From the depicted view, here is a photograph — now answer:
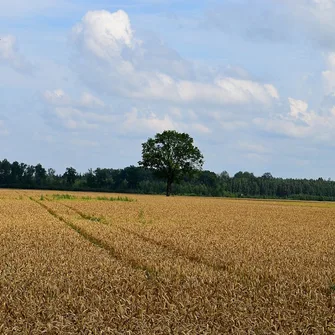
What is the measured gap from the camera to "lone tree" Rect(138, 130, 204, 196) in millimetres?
93625

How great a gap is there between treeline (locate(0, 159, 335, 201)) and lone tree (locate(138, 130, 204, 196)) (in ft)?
141

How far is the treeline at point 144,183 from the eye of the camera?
5636 inches

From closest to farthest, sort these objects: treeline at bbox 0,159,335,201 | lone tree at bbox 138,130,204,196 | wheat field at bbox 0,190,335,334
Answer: wheat field at bbox 0,190,335,334
lone tree at bbox 138,130,204,196
treeline at bbox 0,159,335,201

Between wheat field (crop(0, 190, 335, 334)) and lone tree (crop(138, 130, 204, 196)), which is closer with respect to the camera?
wheat field (crop(0, 190, 335, 334))

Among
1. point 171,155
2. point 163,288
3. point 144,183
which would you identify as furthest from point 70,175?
point 163,288

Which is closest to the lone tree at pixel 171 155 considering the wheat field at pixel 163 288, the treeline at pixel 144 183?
the treeline at pixel 144 183

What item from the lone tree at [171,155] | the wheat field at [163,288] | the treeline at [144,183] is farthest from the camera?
the treeline at [144,183]

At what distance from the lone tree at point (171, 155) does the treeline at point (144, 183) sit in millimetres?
43059

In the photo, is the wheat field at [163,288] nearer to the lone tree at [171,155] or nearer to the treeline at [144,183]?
the lone tree at [171,155]

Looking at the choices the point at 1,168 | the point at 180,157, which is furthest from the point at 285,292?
the point at 1,168

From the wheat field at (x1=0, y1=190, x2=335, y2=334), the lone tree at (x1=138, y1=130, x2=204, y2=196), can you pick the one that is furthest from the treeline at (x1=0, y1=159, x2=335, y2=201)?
the wheat field at (x1=0, y1=190, x2=335, y2=334)

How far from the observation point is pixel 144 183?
159125 mm

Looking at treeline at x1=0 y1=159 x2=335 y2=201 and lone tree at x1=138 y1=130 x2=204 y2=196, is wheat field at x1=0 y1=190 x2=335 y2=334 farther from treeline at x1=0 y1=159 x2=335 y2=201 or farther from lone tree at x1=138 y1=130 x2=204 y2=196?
treeline at x1=0 y1=159 x2=335 y2=201

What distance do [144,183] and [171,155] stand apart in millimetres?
65491
